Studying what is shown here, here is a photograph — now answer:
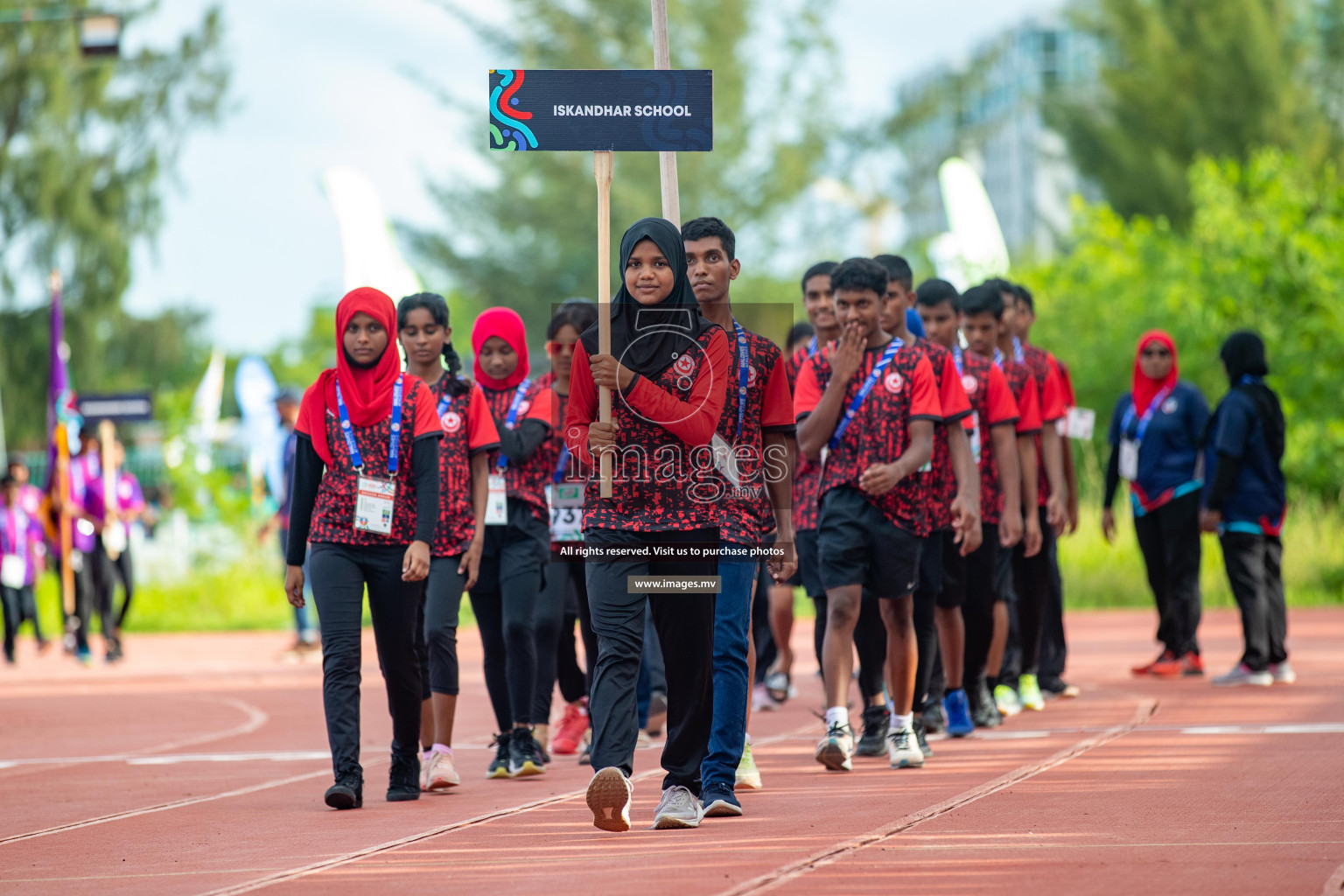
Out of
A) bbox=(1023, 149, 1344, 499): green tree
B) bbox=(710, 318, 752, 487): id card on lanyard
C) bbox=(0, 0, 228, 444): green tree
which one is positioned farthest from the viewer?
bbox=(0, 0, 228, 444): green tree

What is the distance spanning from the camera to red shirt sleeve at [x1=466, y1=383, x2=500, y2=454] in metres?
8.02

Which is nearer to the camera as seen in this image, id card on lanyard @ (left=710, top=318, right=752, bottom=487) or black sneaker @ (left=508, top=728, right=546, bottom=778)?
id card on lanyard @ (left=710, top=318, right=752, bottom=487)

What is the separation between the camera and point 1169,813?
21.0 ft

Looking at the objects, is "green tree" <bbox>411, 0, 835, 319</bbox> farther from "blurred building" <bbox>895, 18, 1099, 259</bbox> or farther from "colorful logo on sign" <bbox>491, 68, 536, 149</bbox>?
"colorful logo on sign" <bbox>491, 68, 536, 149</bbox>

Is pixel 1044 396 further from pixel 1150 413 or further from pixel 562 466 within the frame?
pixel 562 466

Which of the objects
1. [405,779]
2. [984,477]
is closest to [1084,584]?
[984,477]

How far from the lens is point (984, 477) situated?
9516 millimetres

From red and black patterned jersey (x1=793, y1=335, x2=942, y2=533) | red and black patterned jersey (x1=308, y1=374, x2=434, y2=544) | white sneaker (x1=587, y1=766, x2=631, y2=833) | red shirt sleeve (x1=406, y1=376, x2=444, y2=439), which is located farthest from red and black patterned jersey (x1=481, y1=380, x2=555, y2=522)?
white sneaker (x1=587, y1=766, x2=631, y2=833)

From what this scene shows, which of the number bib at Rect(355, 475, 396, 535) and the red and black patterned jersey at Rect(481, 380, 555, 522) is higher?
the red and black patterned jersey at Rect(481, 380, 555, 522)

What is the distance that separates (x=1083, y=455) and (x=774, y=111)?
2376cm

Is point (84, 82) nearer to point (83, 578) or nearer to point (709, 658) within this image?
point (83, 578)

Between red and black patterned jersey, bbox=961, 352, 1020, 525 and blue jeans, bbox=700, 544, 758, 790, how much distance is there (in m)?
3.02

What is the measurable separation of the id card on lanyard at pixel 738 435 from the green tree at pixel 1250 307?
14122 millimetres

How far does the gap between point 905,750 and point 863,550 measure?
917 millimetres
